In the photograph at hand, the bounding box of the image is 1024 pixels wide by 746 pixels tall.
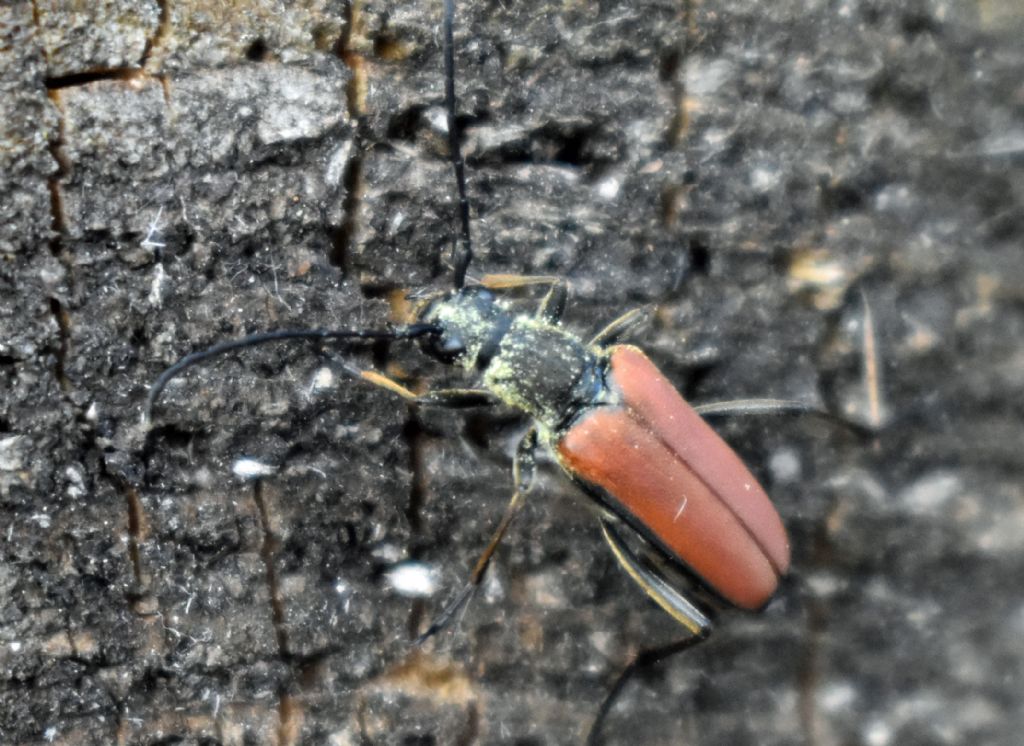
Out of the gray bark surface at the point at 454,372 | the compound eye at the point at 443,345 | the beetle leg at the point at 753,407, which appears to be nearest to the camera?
the gray bark surface at the point at 454,372

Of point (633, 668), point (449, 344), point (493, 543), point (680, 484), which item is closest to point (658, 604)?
point (633, 668)

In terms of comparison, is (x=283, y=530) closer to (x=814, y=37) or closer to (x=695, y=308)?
(x=695, y=308)

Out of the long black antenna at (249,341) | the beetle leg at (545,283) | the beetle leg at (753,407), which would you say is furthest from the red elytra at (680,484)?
the long black antenna at (249,341)

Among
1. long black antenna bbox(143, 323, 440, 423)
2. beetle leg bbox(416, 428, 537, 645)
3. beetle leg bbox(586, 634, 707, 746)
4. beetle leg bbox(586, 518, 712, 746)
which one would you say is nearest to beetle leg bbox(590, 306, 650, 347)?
beetle leg bbox(416, 428, 537, 645)

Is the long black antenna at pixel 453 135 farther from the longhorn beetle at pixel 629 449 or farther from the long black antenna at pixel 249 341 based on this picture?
the long black antenna at pixel 249 341

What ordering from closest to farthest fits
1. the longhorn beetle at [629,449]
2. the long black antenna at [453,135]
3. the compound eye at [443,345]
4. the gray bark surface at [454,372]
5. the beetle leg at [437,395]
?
the gray bark surface at [454,372] → the long black antenna at [453,135] → the beetle leg at [437,395] → the compound eye at [443,345] → the longhorn beetle at [629,449]
